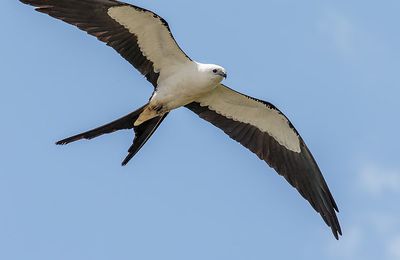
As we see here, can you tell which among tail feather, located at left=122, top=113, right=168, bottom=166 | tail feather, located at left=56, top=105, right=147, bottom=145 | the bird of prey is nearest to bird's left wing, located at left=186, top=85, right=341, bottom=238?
the bird of prey

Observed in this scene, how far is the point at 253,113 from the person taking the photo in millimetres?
18375

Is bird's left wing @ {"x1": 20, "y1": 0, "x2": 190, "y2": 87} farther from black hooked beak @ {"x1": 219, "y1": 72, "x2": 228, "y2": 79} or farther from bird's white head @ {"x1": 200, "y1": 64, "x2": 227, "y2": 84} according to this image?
black hooked beak @ {"x1": 219, "y1": 72, "x2": 228, "y2": 79}

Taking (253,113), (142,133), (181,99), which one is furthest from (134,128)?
(253,113)

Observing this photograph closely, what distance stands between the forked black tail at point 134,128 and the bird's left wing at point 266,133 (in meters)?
1.04

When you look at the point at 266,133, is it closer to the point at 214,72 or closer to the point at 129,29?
the point at 214,72

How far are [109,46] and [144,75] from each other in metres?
0.85

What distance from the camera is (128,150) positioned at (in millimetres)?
17219

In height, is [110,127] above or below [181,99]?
below

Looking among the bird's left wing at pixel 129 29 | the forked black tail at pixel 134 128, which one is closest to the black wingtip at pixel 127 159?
the forked black tail at pixel 134 128

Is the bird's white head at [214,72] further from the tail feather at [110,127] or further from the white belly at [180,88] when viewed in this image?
the tail feather at [110,127]

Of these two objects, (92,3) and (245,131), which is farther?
(245,131)

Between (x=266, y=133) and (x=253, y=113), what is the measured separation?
0.44m

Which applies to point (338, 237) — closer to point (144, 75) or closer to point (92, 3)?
point (144, 75)

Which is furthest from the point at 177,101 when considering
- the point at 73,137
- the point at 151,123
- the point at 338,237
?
the point at 338,237
